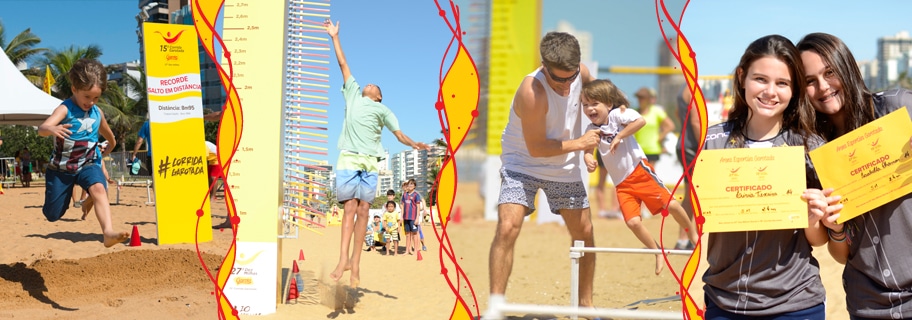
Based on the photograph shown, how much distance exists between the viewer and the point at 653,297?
4590mm

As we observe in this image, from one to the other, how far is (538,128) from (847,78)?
128 centimetres

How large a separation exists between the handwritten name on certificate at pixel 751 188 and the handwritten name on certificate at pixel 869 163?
75mm

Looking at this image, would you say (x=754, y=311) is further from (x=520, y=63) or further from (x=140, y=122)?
(x=140, y=122)

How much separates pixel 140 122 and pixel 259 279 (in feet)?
3.98

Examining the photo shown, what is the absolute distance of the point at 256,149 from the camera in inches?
147

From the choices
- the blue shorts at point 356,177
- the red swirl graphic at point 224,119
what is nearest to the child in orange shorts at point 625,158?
the blue shorts at point 356,177

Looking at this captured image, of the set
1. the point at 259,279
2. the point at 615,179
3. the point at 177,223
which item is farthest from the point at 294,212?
the point at 615,179

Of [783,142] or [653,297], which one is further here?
[653,297]

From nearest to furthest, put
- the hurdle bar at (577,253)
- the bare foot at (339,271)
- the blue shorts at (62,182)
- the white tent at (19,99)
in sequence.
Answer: the hurdle bar at (577,253) < the bare foot at (339,271) < the blue shorts at (62,182) < the white tent at (19,99)

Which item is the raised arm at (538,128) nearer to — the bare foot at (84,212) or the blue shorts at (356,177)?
the blue shorts at (356,177)

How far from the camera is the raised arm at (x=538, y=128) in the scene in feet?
9.87

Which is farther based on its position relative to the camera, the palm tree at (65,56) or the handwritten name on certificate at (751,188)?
the palm tree at (65,56)

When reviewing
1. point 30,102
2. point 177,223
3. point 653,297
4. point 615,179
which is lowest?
point 653,297

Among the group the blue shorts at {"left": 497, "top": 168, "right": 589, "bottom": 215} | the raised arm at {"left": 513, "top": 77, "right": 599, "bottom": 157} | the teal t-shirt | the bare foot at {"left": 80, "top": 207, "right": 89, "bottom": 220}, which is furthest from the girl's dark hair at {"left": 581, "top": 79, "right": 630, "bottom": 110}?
the bare foot at {"left": 80, "top": 207, "right": 89, "bottom": 220}
